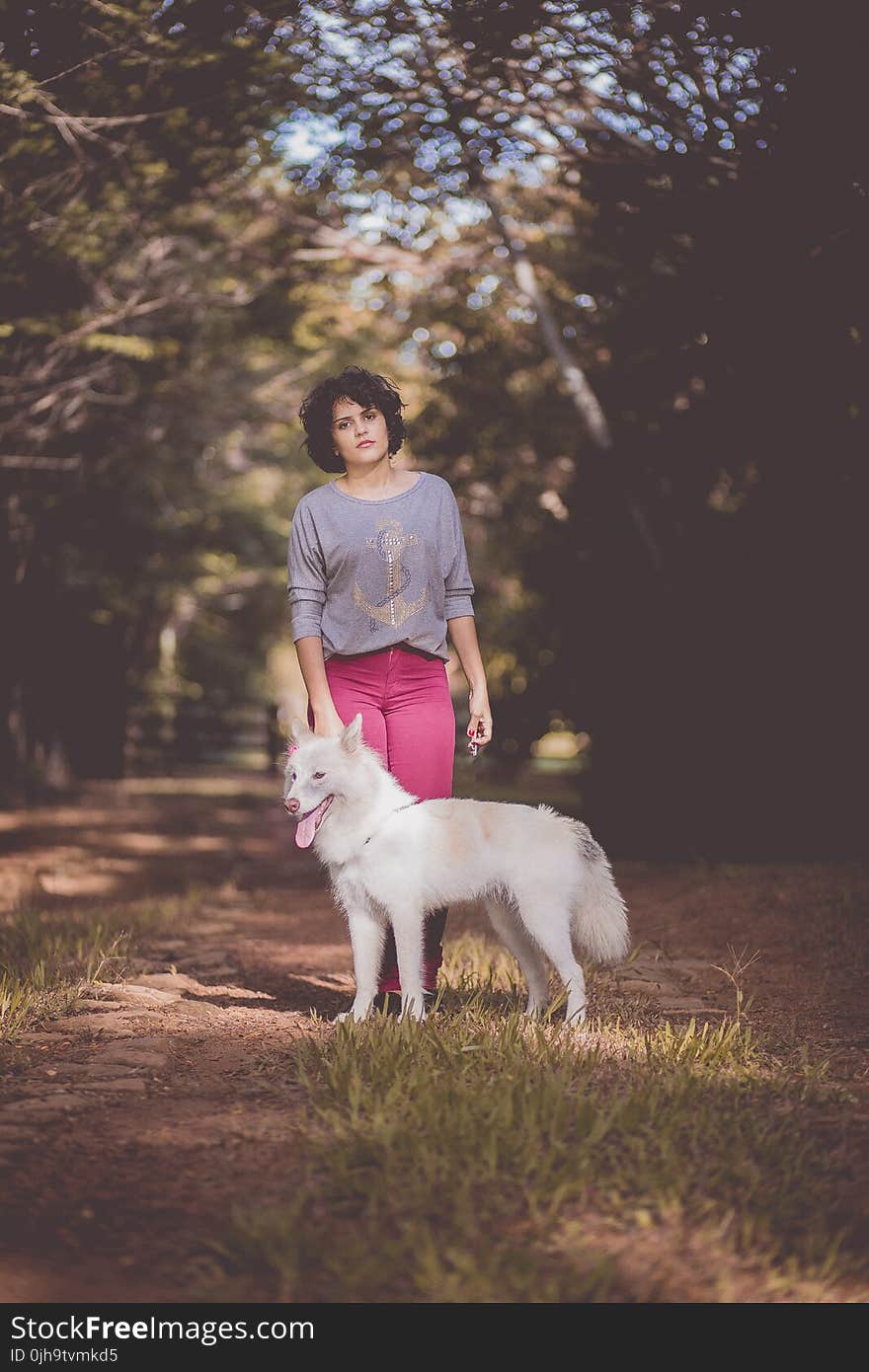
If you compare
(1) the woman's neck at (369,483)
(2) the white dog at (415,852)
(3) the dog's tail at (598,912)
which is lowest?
(3) the dog's tail at (598,912)

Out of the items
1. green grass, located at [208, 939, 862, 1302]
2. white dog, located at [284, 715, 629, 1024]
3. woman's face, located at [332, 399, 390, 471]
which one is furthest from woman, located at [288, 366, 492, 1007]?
green grass, located at [208, 939, 862, 1302]

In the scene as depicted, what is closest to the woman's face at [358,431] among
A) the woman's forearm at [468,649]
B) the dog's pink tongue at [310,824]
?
the woman's forearm at [468,649]

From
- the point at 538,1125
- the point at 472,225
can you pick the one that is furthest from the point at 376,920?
the point at 472,225

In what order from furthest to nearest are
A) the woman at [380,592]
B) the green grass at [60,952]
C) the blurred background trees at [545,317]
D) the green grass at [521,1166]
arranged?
the blurred background trees at [545,317] < the green grass at [60,952] < the woman at [380,592] < the green grass at [521,1166]

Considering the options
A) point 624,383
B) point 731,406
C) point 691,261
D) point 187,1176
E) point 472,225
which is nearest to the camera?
point 187,1176

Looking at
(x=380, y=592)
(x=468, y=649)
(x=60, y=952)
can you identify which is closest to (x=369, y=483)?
(x=380, y=592)

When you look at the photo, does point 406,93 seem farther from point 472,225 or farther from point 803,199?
point 472,225

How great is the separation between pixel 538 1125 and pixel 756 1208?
0.67m

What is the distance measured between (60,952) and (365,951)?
2600mm

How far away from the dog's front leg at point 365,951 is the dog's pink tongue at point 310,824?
364 millimetres

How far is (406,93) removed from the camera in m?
7.88

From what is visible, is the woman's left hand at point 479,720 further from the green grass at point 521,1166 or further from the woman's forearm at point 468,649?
the green grass at point 521,1166

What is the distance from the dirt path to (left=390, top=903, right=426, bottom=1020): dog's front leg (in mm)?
446

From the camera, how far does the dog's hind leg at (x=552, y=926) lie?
15.1ft
